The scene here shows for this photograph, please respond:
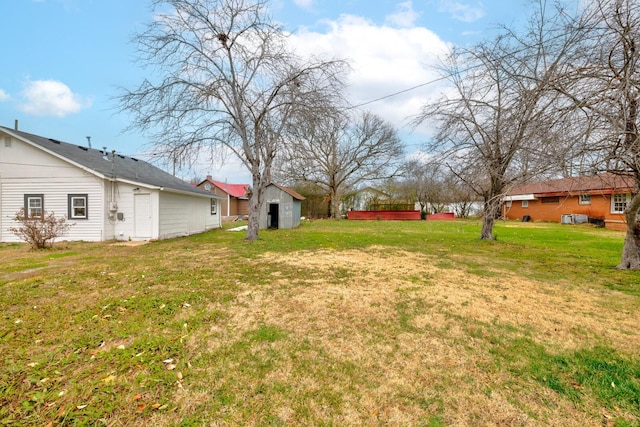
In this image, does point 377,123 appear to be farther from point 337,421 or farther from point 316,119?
point 337,421

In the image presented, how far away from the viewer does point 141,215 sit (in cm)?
1184

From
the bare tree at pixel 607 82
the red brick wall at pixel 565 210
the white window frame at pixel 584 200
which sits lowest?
the red brick wall at pixel 565 210

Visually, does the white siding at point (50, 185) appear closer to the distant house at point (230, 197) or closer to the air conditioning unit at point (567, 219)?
the distant house at point (230, 197)

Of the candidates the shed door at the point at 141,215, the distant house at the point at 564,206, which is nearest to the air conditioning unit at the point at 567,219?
the distant house at the point at 564,206

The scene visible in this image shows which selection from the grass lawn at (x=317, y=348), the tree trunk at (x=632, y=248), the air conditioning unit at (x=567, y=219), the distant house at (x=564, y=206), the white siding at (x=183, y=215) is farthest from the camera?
the air conditioning unit at (x=567, y=219)

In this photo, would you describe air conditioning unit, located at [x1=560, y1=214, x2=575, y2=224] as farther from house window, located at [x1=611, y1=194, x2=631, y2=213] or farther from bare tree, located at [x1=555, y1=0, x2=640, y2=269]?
bare tree, located at [x1=555, y1=0, x2=640, y2=269]

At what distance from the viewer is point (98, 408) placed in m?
2.20

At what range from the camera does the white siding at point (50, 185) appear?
1134cm

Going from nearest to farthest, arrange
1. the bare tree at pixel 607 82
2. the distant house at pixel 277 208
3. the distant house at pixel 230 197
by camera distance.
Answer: the bare tree at pixel 607 82, the distant house at pixel 277 208, the distant house at pixel 230 197

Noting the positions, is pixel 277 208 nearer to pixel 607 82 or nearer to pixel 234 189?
pixel 607 82

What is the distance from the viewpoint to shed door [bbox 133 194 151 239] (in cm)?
1179

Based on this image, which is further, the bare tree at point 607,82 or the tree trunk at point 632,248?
the tree trunk at point 632,248

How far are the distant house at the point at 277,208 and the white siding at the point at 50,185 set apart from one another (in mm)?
8354

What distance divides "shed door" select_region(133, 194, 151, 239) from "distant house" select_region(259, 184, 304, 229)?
6948mm
